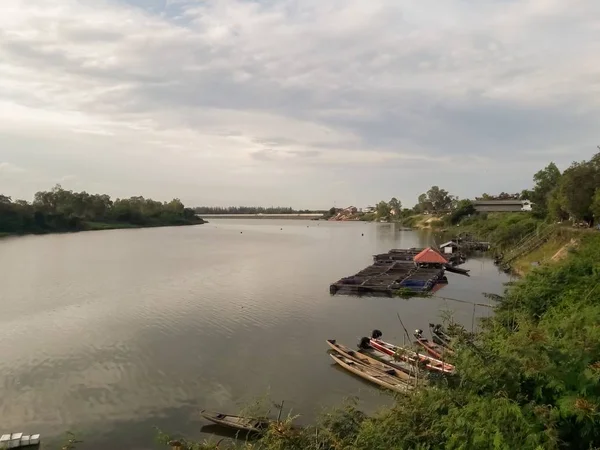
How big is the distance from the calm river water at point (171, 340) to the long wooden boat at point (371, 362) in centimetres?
65

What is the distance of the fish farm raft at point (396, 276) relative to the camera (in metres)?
31.9

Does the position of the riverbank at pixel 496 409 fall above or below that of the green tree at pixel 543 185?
below

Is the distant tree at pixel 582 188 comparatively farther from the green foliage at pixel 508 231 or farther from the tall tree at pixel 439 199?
the tall tree at pixel 439 199

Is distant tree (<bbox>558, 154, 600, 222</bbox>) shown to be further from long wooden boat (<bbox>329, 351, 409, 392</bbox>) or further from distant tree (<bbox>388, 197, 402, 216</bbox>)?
distant tree (<bbox>388, 197, 402, 216</bbox>)

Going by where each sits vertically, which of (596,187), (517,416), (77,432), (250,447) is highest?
(596,187)

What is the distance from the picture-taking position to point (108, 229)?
102m

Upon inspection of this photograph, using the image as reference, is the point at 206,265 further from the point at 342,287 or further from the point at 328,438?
the point at 328,438

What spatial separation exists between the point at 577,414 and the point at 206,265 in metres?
39.6

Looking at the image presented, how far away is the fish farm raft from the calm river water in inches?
59.1

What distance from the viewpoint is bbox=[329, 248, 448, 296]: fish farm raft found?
105 ft

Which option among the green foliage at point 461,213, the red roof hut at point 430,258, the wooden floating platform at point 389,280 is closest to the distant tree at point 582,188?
the red roof hut at point 430,258

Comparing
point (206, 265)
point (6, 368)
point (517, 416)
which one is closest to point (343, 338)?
point (6, 368)

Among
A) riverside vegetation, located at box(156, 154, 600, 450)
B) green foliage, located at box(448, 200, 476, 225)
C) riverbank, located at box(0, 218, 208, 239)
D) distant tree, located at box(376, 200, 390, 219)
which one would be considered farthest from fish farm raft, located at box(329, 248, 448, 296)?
distant tree, located at box(376, 200, 390, 219)

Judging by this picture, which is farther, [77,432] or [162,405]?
[162,405]
